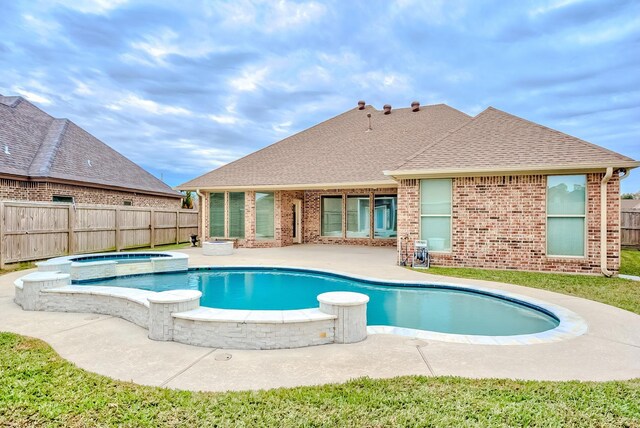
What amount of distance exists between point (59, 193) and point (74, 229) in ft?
13.5

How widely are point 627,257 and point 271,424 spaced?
16.1m

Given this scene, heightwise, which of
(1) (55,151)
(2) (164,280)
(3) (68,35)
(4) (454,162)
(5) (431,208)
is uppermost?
(3) (68,35)

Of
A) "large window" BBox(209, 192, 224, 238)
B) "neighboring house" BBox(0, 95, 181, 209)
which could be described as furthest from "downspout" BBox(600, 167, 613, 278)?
"neighboring house" BBox(0, 95, 181, 209)

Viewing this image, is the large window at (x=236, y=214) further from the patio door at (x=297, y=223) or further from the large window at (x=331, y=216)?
→ the large window at (x=331, y=216)

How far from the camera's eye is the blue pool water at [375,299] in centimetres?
622

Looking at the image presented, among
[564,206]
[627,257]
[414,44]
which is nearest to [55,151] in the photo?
[414,44]

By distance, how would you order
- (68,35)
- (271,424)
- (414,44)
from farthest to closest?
(414,44) → (68,35) → (271,424)

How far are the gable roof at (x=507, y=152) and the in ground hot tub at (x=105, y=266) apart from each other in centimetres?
723

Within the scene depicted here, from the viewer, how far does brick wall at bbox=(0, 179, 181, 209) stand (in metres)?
14.5

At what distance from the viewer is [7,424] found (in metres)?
2.81

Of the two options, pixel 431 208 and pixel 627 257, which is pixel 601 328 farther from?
pixel 627 257

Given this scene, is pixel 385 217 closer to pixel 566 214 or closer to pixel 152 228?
pixel 566 214

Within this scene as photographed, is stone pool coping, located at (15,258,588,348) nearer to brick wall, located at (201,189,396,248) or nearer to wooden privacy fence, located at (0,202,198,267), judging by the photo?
wooden privacy fence, located at (0,202,198,267)

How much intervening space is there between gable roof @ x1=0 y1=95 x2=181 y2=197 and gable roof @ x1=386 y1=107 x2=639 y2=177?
14.9 meters
